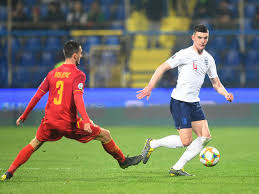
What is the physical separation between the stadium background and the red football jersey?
8.45 metres

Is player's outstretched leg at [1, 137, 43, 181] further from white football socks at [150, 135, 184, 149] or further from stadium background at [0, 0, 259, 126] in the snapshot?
stadium background at [0, 0, 259, 126]

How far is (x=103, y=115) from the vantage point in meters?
16.3

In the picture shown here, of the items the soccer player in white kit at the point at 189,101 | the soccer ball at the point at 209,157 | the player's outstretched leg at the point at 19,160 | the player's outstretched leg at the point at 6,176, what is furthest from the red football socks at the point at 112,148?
the player's outstretched leg at the point at 6,176

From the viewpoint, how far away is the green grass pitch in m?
6.78

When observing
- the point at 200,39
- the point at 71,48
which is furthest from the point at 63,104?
the point at 200,39

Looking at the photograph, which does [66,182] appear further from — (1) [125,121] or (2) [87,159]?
(1) [125,121]

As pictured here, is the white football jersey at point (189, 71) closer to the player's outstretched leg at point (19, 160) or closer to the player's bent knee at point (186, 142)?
the player's bent knee at point (186, 142)

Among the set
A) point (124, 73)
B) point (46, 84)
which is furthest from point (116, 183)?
point (124, 73)

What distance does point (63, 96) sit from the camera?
714 cm

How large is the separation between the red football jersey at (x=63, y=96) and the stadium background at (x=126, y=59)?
27.7ft

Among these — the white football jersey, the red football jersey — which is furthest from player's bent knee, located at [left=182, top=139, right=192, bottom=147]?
the red football jersey

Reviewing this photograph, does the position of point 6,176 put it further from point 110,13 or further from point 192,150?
point 110,13

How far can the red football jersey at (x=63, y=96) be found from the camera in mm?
7121

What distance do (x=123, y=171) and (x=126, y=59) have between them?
318 inches
